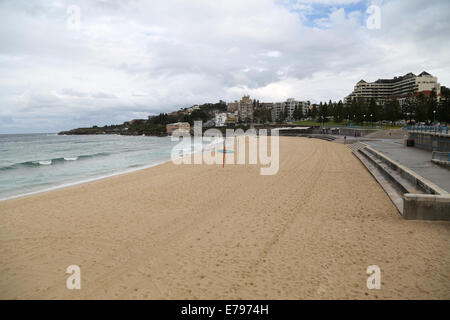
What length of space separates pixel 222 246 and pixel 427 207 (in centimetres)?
506

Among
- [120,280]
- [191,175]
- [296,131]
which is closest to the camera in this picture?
[120,280]

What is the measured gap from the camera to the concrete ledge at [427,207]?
6.07m

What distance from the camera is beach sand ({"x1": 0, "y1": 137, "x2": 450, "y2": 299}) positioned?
3979mm

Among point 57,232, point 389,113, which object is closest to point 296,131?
point 389,113

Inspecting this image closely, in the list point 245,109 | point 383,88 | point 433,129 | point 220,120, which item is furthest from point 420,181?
point 245,109

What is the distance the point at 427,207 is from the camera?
6.19 metres

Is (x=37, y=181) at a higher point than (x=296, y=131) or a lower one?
lower

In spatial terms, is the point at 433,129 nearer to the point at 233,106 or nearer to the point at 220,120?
the point at 220,120

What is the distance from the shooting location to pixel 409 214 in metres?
6.41

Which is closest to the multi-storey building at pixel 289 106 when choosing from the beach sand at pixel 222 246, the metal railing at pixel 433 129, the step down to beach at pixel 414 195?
the metal railing at pixel 433 129

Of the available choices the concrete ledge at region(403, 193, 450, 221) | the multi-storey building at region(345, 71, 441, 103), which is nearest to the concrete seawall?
the concrete ledge at region(403, 193, 450, 221)

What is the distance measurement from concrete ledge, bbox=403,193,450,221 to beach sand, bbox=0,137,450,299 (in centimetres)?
21
